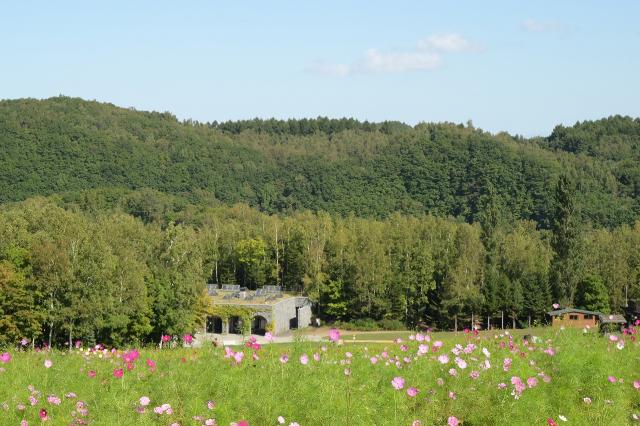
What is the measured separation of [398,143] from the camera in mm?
146250

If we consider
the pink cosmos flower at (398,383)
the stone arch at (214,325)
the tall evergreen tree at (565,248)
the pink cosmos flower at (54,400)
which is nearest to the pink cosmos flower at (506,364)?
the pink cosmos flower at (398,383)

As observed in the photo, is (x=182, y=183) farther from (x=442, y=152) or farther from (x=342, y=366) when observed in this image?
(x=342, y=366)

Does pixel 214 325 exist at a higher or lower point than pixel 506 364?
lower

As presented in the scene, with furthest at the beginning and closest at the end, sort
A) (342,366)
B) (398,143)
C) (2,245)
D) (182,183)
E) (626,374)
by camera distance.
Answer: (398,143) < (182,183) < (2,245) < (626,374) < (342,366)

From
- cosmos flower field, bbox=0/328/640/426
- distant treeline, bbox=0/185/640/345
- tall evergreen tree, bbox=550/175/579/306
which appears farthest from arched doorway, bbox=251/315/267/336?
cosmos flower field, bbox=0/328/640/426

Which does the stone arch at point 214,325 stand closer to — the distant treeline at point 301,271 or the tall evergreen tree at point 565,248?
the distant treeline at point 301,271

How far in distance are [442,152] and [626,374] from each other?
126 meters

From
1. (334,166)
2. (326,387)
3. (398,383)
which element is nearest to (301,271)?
(326,387)

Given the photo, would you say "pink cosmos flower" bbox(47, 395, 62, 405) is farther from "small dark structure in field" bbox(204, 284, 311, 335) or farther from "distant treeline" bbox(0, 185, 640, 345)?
"small dark structure in field" bbox(204, 284, 311, 335)

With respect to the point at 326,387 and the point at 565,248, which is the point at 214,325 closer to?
the point at 565,248

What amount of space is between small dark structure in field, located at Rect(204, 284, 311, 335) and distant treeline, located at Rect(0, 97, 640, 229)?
51.3 metres

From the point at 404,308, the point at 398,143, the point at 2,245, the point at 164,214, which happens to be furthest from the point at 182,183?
the point at 2,245

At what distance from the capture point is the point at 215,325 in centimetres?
5169

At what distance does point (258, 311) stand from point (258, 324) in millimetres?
1776
